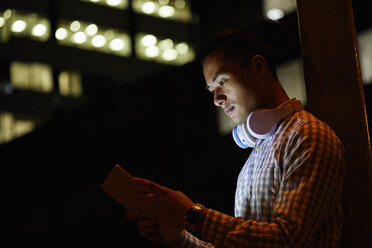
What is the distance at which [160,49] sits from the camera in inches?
1499

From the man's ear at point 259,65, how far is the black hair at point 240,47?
39 millimetres

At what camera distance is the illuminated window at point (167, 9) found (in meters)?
38.0

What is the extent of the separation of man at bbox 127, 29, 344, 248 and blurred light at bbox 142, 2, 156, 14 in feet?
116

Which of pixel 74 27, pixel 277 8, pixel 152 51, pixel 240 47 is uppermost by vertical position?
pixel 74 27

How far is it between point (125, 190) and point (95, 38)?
110 feet

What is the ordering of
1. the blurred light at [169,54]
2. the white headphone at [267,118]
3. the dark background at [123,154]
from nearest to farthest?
the white headphone at [267,118] → the dark background at [123,154] → the blurred light at [169,54]

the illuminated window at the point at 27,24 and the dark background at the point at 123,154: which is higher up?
the illuminated window at the point at 27,24

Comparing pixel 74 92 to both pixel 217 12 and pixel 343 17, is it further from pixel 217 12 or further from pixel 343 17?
pixel 343 17

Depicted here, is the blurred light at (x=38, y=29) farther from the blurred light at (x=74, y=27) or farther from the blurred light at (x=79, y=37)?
the blurred light at (x=79, y=37)

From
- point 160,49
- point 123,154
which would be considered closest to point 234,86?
point 123,154

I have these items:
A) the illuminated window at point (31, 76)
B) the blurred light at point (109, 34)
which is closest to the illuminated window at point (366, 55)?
the blurred light at point (109, 34)

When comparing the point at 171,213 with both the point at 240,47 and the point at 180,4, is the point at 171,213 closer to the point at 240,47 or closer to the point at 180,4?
the point at 240,47

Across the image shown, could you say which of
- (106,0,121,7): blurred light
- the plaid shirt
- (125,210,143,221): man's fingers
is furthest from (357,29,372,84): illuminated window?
(106,0,121,7): blurred light

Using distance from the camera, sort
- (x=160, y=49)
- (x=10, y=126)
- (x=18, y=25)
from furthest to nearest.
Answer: (x=10, y=126) < (x=160, y=49) < (x=18, y=25)
